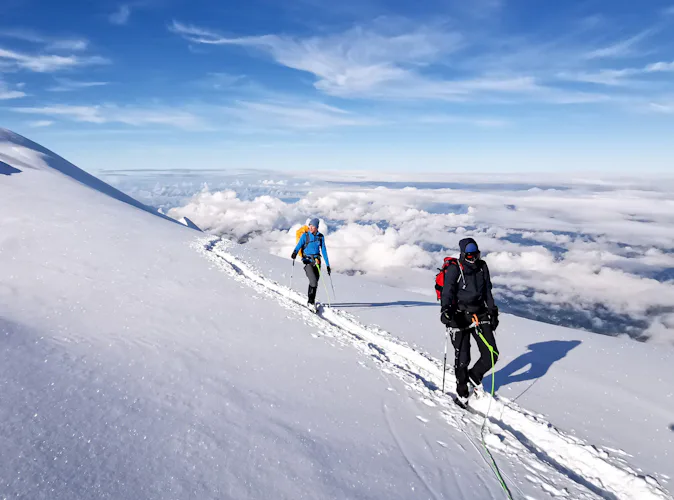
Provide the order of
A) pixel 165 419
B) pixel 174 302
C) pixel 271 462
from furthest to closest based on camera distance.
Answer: pixel 174 302 < pixel 165 419 < pixel 271 462

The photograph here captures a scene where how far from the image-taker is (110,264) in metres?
12.3

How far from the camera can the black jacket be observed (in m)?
7.01

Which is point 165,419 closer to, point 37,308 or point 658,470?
point 37,308

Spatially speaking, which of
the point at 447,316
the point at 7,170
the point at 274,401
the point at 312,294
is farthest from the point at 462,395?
the point at 7,170

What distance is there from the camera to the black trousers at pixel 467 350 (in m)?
7.00

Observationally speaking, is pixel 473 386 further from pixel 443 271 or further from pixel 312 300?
pixel 312 300

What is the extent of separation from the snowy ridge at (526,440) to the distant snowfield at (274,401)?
0.03m

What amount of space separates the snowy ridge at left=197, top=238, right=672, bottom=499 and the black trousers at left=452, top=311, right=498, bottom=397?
43 cm

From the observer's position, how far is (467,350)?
718 centimetres

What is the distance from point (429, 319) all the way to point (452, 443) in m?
7.89

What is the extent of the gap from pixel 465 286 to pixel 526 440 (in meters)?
2.85

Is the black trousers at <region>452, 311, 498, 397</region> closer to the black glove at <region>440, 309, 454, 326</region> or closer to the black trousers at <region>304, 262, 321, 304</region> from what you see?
the black glove at <region>440, 309, 454, 326</region>

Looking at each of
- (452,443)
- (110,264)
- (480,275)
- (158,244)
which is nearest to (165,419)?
(452,443)

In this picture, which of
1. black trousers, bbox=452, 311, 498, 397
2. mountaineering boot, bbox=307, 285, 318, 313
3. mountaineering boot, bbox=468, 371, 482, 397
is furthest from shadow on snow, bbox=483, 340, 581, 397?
mountaineering boot, bbox=307, 285, 318, 313
